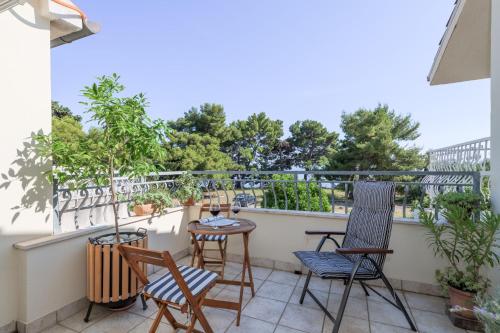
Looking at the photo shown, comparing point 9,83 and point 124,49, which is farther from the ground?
point 124,49

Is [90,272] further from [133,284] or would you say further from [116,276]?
[133,284]

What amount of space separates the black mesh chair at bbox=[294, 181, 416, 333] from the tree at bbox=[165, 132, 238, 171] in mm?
12900

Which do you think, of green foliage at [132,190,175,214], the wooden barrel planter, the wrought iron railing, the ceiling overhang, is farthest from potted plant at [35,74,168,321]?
the ceiling overhang

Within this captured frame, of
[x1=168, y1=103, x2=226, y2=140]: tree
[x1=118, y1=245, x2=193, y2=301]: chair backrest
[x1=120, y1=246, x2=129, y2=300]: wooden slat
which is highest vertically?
[x1=168, y1=103, x2=226, y2=140]: tree

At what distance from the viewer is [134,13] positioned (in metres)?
5.40

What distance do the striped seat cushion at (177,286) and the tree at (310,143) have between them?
1865cm

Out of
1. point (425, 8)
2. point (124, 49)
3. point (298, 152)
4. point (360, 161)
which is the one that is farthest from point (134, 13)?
point (298, 152)

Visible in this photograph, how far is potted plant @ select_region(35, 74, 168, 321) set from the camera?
2.19 meters

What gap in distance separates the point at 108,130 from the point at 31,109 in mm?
670

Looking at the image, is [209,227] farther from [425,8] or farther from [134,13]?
[425,8]

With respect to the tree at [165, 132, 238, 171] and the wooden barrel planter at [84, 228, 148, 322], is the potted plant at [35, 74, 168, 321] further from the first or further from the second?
the tree at [165, 132, 238, 171]

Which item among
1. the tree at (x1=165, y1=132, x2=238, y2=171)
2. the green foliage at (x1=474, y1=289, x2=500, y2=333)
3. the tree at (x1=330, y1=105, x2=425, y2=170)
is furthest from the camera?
the tree at (x1=330, y1=105, x2=425, y2=170)

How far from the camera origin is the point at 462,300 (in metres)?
2.18

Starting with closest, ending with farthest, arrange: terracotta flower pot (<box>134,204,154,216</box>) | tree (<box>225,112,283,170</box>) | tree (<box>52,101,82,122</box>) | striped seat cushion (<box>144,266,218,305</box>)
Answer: striped seat cushion (<box>144,266,218,305</box>), terracotta flower pot (<box>134,204,154,216</box>), tree (<box>52,101,82,122</box>), tree (<box>225,112,283,170</box>)
